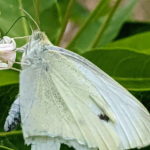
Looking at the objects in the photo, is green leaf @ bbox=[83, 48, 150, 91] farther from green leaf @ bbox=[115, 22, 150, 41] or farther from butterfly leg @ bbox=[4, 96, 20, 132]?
green leaf @ bbox=[115, 22, 150, 41]

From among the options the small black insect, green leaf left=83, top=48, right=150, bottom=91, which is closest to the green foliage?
green leaf left=83, top=48, right=150, bottom=91

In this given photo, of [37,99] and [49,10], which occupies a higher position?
[49,10]

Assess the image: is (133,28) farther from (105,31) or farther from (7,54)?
(7,54)

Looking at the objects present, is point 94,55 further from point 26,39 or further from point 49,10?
point 49,10

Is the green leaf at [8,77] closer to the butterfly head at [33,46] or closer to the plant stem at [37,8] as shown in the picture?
the butterfly head at [33,46]

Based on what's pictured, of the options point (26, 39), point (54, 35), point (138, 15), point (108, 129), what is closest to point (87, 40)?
point (54, 35)

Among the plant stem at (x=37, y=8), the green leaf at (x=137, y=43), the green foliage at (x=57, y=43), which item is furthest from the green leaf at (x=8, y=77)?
the green leaf at (x=137, y=43)
